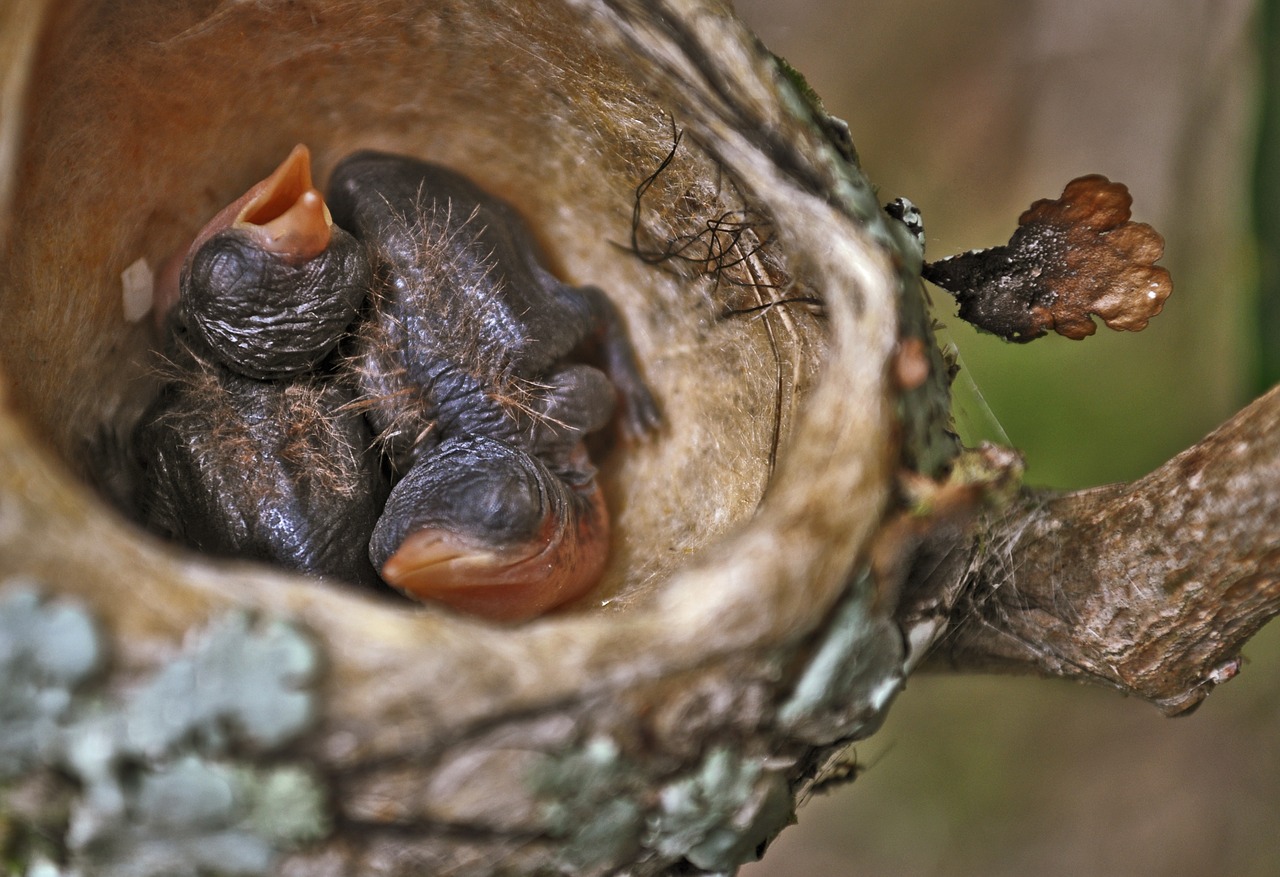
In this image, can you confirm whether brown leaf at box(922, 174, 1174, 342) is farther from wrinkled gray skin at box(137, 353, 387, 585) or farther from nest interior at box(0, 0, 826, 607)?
wrinkled gray skin at box(137, 353, 387, 585)

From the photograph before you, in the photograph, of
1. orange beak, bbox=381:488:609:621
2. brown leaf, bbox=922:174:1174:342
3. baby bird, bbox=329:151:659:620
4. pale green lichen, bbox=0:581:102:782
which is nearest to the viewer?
pale green lichen, bbox=0:581:102:782

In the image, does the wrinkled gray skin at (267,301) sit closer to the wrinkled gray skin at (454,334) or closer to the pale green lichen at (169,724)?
the wrinkled gray skin at (454,334)

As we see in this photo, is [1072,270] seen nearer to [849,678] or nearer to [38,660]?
[849,678]

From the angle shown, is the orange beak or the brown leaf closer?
the brown leaf

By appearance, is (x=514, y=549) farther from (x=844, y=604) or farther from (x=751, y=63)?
(x=751, y=63)

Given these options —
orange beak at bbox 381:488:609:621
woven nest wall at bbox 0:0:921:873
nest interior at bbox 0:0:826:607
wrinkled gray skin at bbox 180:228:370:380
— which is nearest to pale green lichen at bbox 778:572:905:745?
woven nest wall at bbox 0:0:921:873
